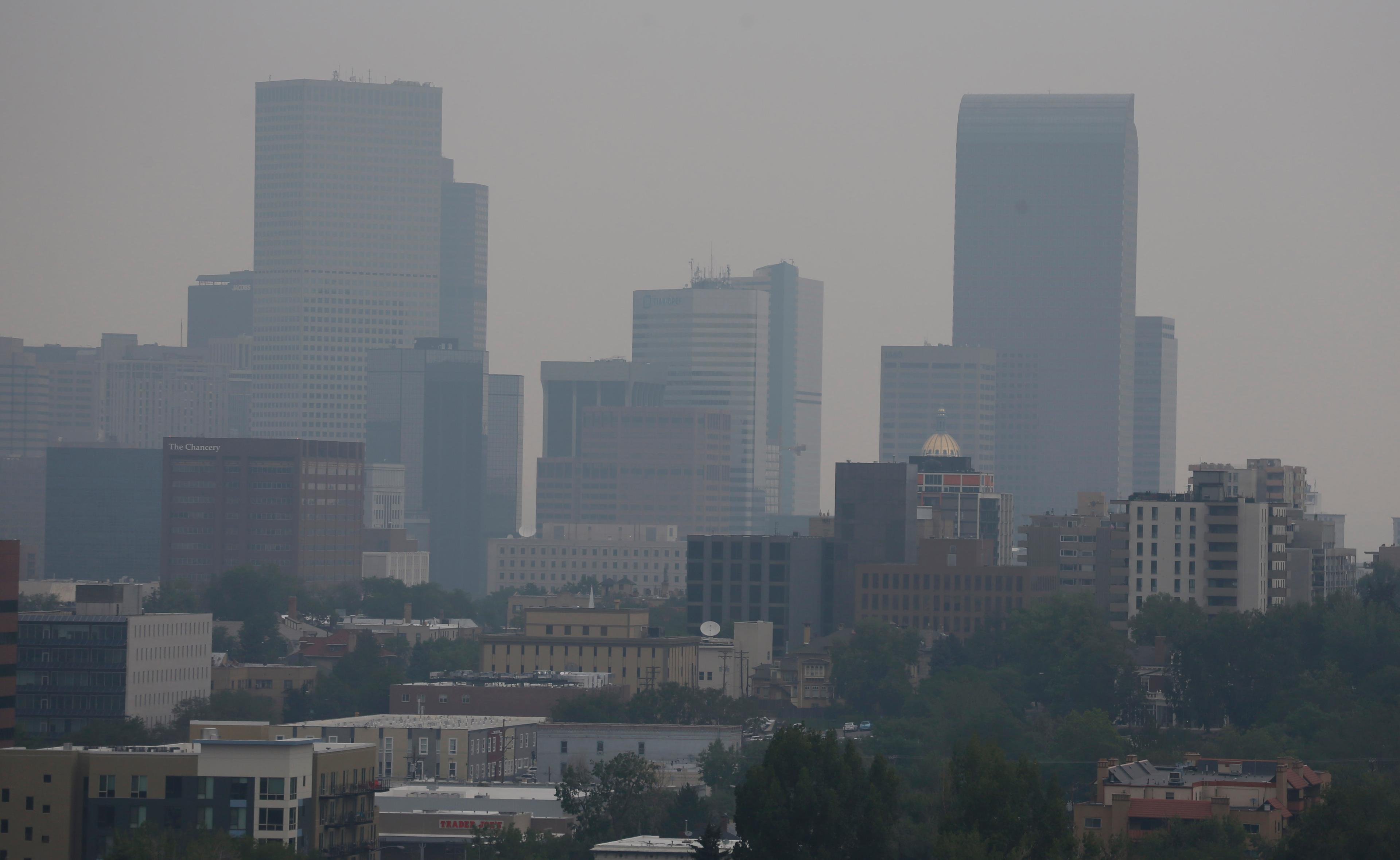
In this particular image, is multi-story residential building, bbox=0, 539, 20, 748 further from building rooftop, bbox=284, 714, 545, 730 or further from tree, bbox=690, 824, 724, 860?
tree, bbox=690, 824, 724, 860

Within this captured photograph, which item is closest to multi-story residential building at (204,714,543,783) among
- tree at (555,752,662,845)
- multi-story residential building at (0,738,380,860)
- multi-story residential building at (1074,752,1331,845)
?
tree at (555,752,662,845)

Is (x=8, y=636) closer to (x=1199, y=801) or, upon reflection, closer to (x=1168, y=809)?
(x=1168, y=809)

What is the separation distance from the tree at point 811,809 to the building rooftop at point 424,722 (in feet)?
262

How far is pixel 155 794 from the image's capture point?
397ft

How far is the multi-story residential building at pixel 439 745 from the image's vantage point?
580ft

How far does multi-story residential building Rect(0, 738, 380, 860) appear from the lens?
11988 centimetres

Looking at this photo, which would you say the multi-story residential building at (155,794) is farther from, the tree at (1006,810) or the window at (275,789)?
the tree at (1006,810)

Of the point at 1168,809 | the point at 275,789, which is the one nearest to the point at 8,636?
the point at 275,789

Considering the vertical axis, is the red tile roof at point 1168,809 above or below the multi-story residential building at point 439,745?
above

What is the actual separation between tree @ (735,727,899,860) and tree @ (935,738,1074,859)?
267cm

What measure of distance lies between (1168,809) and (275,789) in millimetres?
42041

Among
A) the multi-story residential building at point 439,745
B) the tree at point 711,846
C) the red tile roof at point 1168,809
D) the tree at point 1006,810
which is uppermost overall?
the tree at point 1006,810

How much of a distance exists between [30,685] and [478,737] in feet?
119

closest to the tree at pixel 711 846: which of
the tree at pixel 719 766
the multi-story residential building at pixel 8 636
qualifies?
the tree at pixel 719 766
